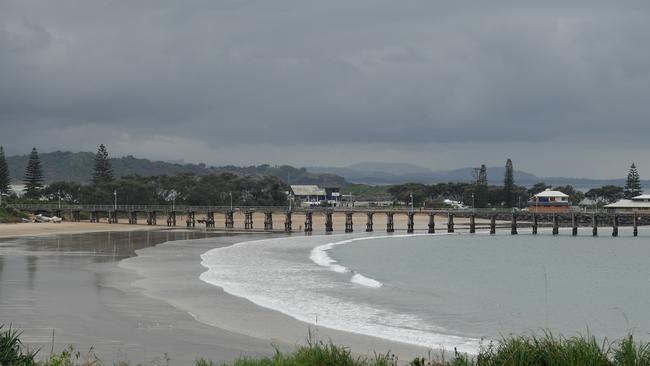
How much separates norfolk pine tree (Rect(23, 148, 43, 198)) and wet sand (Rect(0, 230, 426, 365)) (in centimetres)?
9946

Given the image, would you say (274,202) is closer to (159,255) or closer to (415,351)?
(159,255)

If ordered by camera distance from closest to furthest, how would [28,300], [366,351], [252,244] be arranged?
[366,351] < [28,300] < [252,244]

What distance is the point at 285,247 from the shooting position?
190 ft

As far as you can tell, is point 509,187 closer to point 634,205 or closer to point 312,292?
point 634,205

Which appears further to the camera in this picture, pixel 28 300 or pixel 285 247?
pixel 285 247

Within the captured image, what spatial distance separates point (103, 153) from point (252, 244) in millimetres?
99542

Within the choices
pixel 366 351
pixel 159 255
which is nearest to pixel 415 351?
pixel 366 351

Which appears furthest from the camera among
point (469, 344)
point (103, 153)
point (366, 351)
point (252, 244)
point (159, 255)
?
point (103, 153)

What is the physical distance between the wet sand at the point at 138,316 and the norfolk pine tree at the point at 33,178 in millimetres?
99464

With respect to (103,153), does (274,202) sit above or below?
below

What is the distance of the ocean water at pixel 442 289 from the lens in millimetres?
22047

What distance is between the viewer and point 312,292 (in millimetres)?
29328

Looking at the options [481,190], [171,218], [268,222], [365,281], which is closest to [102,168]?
[171,218]

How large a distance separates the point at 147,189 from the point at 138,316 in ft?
383
